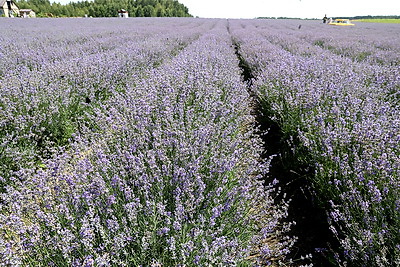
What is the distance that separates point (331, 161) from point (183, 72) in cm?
239

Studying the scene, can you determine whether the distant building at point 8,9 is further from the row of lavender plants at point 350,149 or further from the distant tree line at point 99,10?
the row of lavender plants at point 350,149

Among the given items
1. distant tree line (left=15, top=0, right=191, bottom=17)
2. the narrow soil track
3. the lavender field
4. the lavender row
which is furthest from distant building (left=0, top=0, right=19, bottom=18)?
the narrow soil track

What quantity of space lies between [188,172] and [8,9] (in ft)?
162

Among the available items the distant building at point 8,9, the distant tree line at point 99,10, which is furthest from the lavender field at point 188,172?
the distant tree line at point 99,10

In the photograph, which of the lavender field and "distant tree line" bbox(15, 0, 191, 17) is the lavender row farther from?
"distant tree line" bbox(15, 0, 191, 17)

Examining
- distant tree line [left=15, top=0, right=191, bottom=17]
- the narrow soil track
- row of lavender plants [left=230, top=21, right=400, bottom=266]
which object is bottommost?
the narrow soil track

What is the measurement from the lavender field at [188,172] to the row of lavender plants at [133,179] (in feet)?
0.05

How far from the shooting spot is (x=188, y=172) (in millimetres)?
1776

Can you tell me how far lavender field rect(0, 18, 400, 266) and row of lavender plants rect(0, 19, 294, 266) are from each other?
0.01 metres

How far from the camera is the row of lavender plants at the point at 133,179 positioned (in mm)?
1365

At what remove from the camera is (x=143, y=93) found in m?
3.08

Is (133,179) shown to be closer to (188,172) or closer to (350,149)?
(188,172)

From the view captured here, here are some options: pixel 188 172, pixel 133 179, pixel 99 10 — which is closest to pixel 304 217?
pixel 188 172

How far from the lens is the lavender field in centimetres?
141
